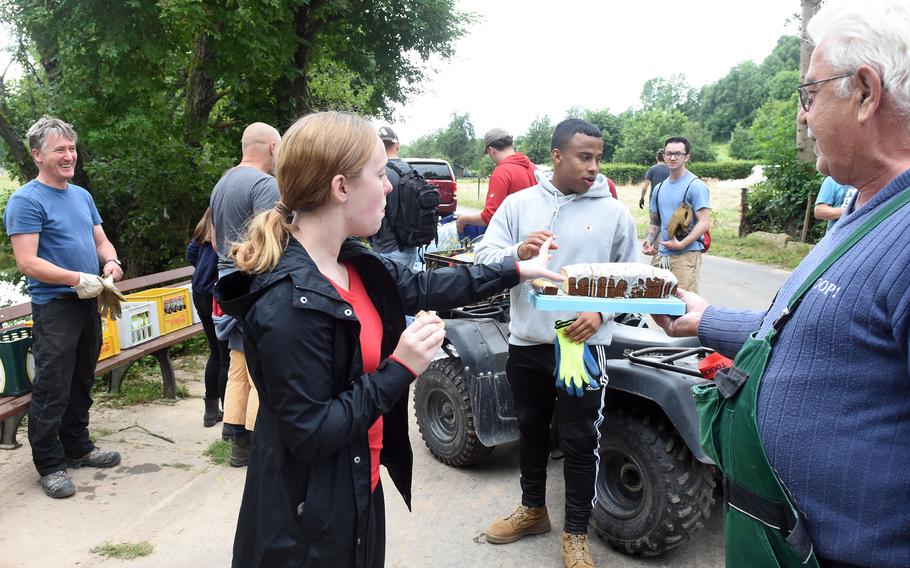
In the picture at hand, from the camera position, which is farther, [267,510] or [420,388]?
[420,388]

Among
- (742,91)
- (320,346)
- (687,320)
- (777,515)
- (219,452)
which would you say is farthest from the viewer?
(742,91)

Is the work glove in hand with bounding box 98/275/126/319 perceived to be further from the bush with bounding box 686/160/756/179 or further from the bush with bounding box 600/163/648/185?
the bush with bounding box 686/160/756/179

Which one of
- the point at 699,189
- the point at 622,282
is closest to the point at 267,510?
the point at 622,282

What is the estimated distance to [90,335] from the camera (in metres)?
4.47

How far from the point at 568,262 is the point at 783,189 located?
15.0m

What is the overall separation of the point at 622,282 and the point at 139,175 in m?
8.32

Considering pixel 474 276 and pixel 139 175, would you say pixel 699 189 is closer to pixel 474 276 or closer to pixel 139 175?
→ pixel 474 276

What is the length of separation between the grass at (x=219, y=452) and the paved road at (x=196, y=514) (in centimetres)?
8

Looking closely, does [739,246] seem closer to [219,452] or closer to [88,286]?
[219,452]

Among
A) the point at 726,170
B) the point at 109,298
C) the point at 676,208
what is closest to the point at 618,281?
the point at 109,298

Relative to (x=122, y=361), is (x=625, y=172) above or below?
above

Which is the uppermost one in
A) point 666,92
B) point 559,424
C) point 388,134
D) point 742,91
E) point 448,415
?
point 666,92

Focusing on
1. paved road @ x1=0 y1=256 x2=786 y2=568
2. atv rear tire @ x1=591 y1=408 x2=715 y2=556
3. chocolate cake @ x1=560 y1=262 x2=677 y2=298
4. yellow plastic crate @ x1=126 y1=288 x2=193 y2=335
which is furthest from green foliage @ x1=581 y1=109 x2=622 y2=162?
chocolate cake @ x1=560 y1=262 x2=677 y2=298

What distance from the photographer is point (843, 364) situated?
135 centimetres
